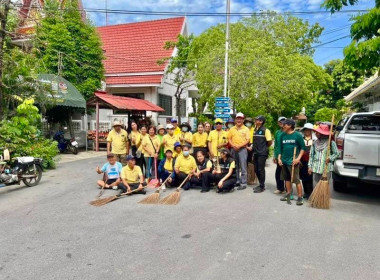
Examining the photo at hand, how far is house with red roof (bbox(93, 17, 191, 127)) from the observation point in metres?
20.9

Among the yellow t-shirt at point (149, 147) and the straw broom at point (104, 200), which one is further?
the yellow t-shirt at point (149, 147)

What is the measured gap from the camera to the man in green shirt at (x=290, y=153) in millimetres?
6551

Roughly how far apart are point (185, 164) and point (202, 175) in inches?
19.5

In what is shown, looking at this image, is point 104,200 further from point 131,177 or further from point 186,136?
point 186,136

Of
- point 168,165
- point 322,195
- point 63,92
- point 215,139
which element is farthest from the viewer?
point 63,92

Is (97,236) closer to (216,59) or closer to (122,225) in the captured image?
(122,225)

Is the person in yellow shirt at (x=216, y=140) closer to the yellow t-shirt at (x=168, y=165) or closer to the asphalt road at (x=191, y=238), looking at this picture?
the yellow t-shirt at (x=168, y=165)

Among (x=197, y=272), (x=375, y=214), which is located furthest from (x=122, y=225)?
(x=375, y=214)

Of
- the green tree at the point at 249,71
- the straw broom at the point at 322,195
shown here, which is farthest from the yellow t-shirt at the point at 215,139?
the green tree at the point at 249,71

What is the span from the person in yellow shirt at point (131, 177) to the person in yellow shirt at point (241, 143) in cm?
226

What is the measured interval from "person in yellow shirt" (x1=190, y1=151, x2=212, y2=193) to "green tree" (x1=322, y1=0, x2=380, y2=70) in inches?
144

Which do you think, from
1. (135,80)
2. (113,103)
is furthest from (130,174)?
(135,80)

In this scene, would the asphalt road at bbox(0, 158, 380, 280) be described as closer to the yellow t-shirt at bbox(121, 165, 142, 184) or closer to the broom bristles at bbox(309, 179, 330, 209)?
the broom bristles at bbox(309, 179, 330, 209)

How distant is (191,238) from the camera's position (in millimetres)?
4684
